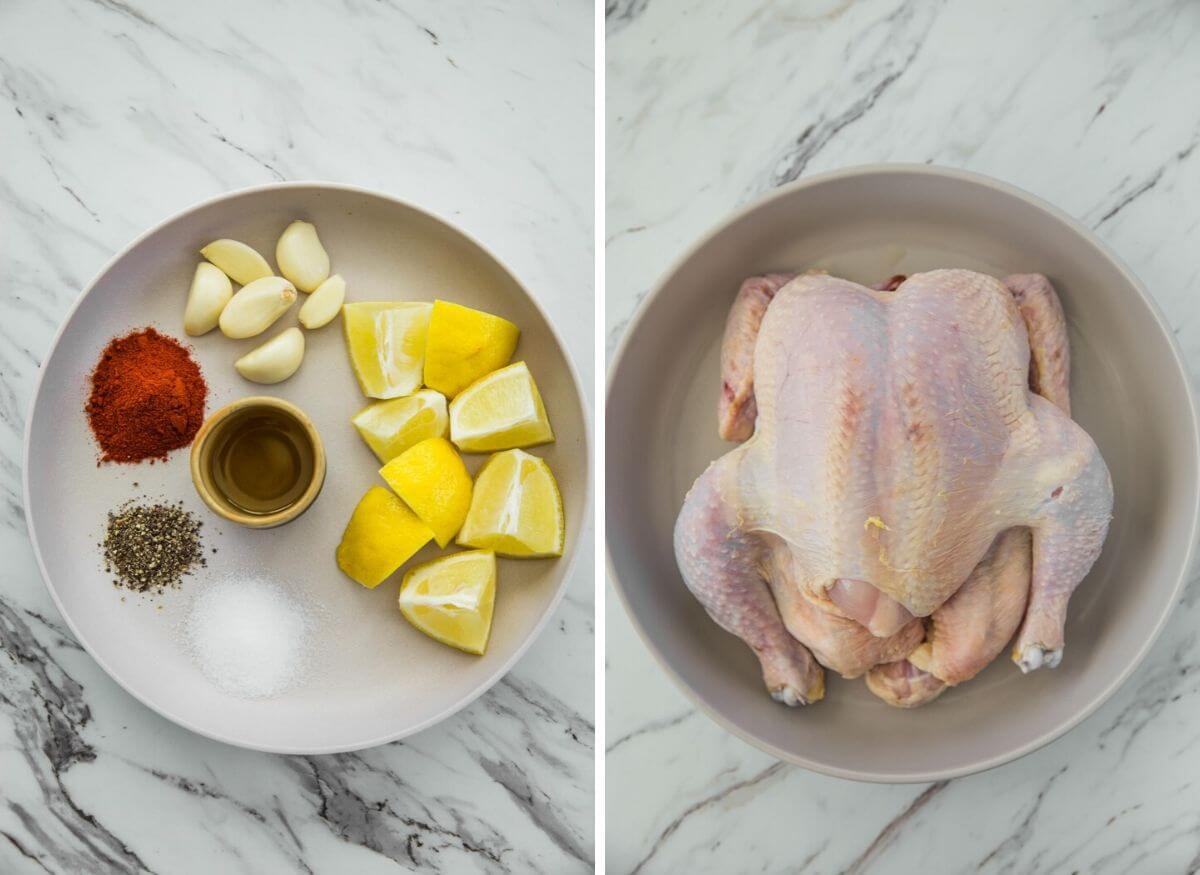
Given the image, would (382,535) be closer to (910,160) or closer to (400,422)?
(400,422)

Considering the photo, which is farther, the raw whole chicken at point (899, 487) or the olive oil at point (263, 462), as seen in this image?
the olive oil at point (263, 462)

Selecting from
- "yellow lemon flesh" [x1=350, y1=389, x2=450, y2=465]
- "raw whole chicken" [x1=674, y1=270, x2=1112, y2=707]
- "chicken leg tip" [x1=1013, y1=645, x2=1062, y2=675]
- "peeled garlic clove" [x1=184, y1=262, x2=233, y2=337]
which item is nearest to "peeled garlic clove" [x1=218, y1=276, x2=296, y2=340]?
"peeled garlic clove" [x1=184, y1=262, x2=233, y2=337]

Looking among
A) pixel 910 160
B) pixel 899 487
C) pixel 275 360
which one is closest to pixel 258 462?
pixel 275 360

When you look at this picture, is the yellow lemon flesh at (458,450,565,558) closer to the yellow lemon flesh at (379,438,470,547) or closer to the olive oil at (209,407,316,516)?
the yellow lemon flesh at (379,438,470,547)

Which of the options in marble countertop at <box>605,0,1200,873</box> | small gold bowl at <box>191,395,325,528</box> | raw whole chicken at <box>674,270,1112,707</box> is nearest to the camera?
raw whole chicken at <box>674,270,1112,707</box>

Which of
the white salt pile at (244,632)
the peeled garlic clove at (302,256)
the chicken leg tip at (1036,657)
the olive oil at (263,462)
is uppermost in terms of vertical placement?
the chicken leg tip at (1036,657)

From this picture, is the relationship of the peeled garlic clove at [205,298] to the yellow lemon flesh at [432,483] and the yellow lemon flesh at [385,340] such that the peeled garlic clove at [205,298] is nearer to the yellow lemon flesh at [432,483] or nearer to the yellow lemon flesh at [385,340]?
the yellow lemon flesh at [385,340]

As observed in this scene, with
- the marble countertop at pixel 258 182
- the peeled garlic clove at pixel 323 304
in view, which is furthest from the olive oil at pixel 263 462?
the marble countertop at pixel 258 182
